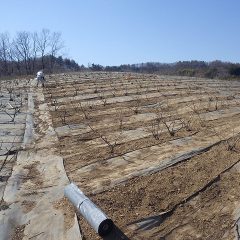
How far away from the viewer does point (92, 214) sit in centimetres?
358

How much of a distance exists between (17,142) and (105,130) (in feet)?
5.67

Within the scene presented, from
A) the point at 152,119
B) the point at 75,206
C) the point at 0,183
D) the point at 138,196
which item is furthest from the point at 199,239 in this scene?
the point at 152,119

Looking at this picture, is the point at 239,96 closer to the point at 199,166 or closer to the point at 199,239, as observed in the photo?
the point at 199,166

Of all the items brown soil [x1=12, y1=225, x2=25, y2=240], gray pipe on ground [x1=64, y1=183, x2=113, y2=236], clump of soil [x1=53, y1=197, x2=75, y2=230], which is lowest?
brown soil [x1=12, y1=225, x2=25, y2=240]

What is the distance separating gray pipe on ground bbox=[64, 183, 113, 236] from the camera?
11.3 feet

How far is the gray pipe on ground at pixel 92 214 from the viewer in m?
3.46

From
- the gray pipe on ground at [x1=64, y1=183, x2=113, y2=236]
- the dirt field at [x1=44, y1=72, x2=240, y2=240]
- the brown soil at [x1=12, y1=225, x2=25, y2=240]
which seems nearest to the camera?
the gray pipe on ground at [x1=64, y1=183, x2=113, y2=236]

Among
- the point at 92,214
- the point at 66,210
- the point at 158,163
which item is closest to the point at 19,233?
the point at 66,210

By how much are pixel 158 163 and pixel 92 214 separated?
1.91 m

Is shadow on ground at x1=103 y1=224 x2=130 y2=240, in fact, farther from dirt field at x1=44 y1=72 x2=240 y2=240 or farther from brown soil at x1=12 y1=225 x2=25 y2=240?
brown soil at x1=12 y1=225 x2=25 y2=240

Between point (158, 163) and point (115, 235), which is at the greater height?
point (158, 163)

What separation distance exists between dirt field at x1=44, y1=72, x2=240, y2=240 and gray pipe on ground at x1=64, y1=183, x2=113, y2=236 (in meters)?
0.16

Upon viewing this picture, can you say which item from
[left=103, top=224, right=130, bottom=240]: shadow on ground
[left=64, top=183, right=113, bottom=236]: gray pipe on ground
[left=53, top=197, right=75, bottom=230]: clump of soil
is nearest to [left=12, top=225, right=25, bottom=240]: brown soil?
[left=53, top=197, right=75, bottom=230]: clump of soil

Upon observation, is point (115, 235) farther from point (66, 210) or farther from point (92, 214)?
point (66, 210)
